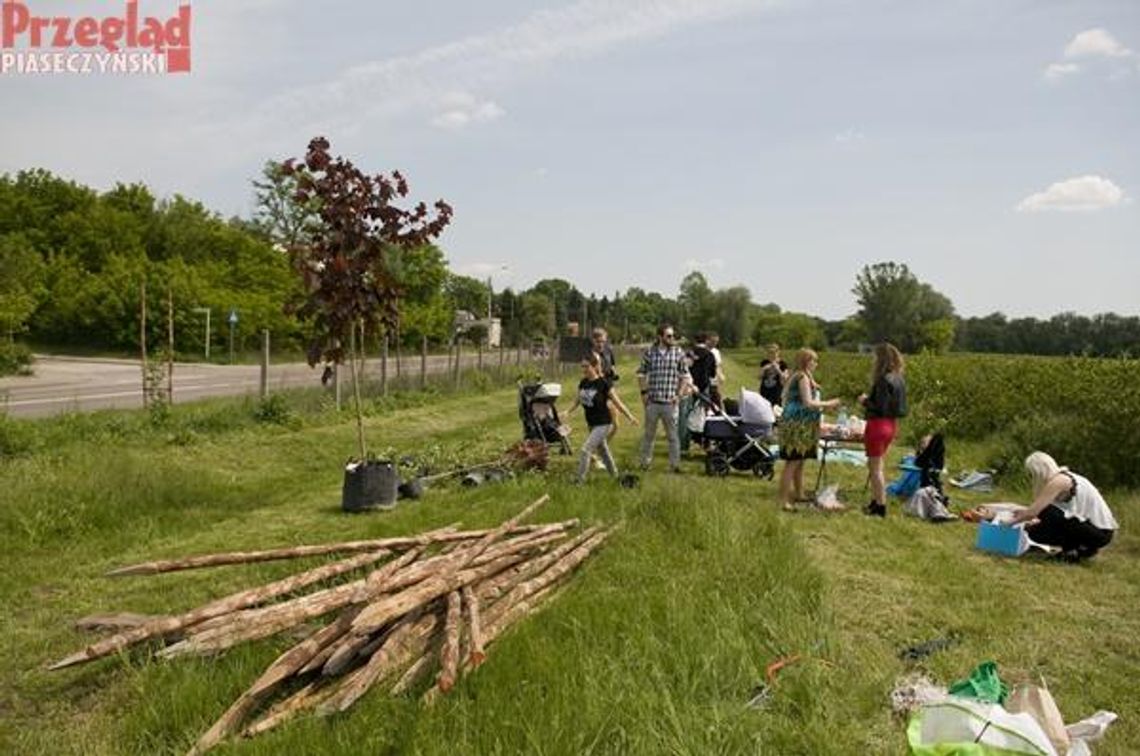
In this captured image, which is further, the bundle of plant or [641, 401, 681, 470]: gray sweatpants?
[641, 401, 681, 470]: gray sweatpants

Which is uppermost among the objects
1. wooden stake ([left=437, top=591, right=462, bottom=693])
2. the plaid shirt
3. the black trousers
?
the plaid shirt

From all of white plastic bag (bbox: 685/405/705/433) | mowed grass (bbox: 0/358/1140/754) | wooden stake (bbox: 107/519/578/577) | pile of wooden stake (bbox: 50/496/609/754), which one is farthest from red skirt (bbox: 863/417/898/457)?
pile of wooden stake (bbox: 50/496/609/754)

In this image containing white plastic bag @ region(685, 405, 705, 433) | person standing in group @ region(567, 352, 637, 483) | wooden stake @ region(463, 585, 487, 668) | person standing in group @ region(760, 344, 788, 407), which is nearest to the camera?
wooden stake @ region(463, 585, 487, 668)

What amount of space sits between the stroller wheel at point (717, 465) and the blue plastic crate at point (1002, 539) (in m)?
3.69

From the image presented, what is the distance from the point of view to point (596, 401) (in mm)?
9609

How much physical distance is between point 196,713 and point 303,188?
19.5ft

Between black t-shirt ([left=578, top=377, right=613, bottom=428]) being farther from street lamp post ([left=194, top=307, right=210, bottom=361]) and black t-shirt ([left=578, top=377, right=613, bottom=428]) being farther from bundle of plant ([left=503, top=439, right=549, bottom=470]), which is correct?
street lamp post ([left=194, top=307, right=210, bottom=361])

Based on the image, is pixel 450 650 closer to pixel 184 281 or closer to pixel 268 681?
pixel 268 681

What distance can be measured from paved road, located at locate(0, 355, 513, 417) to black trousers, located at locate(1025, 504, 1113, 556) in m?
12.9

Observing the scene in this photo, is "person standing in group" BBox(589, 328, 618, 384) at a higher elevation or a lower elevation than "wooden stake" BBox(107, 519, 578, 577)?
higher

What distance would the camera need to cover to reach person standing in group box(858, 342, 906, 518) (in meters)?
9.04

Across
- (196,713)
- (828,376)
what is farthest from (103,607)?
(828,376)

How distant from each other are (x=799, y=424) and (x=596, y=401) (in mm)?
2244

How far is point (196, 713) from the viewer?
12.4ft
